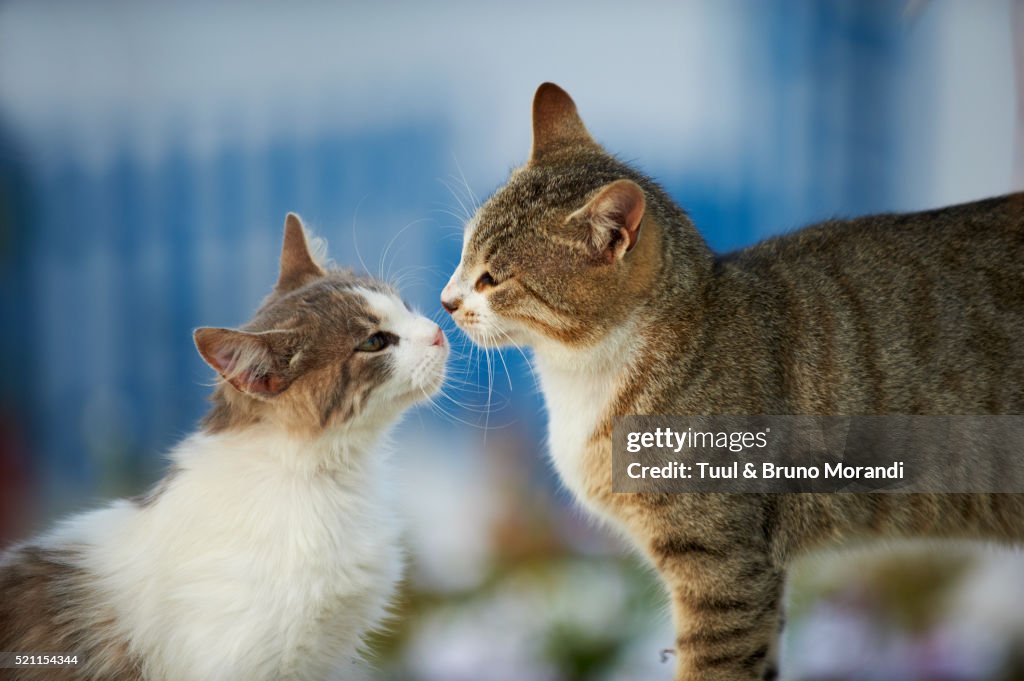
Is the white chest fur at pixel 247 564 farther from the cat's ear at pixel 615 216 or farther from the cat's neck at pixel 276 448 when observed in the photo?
the cat's ear at pixel 615 216

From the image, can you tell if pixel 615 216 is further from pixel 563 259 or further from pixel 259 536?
pixel 259 536

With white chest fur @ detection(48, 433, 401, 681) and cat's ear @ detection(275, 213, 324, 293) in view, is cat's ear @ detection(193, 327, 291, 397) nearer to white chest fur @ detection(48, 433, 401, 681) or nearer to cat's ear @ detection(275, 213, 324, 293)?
white chest fur @ detection(48, 433, 401, 681)

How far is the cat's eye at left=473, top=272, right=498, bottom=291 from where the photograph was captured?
4.51 feet

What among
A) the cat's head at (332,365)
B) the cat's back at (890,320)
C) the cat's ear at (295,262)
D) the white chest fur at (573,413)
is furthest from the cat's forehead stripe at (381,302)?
the cat's back at (890,320)

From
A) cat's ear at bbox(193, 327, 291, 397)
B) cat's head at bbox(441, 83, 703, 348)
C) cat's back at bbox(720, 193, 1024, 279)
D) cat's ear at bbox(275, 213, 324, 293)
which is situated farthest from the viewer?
cat's ear at bbox(275, 213, 324, 293)

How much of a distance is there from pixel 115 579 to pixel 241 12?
922 mm

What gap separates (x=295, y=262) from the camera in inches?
59.9

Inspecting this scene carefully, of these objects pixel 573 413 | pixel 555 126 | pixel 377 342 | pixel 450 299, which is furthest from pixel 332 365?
pixel 555 126

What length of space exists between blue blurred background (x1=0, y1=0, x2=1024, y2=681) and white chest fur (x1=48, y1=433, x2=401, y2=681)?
261 mm

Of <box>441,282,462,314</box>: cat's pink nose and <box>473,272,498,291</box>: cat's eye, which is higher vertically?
<box>473,272,498,291</box>: cat's eye

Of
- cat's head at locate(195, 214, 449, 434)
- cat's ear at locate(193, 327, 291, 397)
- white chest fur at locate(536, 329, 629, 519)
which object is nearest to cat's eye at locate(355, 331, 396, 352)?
cat's head at locate(195, 214, 449, 434)

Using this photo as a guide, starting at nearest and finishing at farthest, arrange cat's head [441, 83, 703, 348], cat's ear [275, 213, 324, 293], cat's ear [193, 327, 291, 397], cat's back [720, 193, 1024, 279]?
cat's ear [193, 327, 291, 397] < cat's head [441, 83, 703, 348] < cat's back [720, 193, 1024, 279] < cat's ear [275, 213, 324, 293]

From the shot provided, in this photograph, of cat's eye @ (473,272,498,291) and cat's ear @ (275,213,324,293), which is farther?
cat's ear @ (275,213,324,293)

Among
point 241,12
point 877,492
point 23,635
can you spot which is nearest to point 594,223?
point 877,492
